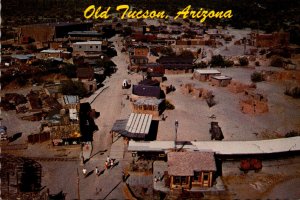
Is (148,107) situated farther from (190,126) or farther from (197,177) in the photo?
(197,177)

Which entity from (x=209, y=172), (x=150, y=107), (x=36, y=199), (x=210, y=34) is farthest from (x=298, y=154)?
(x=210, y=34)

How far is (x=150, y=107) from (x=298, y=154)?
1336 cm

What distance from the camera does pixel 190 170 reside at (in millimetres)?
23766

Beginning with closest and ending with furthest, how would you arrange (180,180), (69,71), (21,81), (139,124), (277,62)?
(180,180) → (139,124) → (21,81) → (69,71) → (277,62)

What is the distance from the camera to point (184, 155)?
24766 millimetres

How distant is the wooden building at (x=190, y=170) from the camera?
23.7 metres

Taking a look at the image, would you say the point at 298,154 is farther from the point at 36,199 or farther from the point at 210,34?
the point at 210,34

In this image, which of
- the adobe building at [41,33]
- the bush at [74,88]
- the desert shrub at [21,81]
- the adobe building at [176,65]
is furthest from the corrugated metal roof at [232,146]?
the adobe building at [41,33]

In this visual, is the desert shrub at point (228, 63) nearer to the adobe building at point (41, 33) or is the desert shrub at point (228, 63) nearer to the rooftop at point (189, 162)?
the adobe building at point (41, 33)

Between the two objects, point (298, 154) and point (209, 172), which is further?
point (298, 154)

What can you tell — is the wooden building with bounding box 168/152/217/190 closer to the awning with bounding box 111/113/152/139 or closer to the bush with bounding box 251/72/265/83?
the awning with bounding box 111/113/152/139

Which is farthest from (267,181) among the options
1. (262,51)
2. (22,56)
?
(262,51)

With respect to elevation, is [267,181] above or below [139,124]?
below

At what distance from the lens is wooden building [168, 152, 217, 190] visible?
23.7 meters
